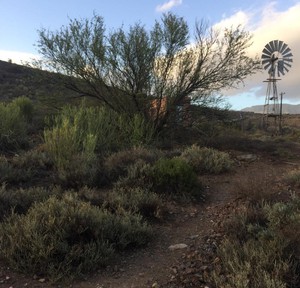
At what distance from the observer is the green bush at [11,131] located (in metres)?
11.3

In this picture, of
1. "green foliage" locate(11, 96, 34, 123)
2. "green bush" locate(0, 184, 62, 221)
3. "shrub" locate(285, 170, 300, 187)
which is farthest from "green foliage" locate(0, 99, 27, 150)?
"shrub" locate(285, 170, 300, 187)

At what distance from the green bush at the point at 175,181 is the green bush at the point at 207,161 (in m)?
1.44

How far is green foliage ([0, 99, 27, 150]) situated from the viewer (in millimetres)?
11344

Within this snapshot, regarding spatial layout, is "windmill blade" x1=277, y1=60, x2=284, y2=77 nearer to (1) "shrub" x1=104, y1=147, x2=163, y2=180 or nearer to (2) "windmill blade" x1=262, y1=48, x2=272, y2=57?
(2) "windmill blade" x1=262, y1=48, x2=272, y2=57

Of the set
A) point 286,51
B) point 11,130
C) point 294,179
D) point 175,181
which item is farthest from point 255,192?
point 286,51

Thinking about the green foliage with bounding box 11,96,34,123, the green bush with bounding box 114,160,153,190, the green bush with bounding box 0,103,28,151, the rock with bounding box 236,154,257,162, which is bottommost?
the green bush with bounding box 114,160,153,190

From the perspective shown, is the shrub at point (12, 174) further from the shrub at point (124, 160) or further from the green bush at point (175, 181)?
the green bush at point (175, 181)

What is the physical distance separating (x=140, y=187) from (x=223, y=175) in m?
2.35

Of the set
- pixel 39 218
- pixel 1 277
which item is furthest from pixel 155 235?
pixel 1 277

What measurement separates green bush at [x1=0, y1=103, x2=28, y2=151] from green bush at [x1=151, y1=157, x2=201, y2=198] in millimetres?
5281

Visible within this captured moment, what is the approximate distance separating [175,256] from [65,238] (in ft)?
4.08

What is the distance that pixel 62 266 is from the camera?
4.38 metres

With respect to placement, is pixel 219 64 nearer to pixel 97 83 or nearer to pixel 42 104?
pixel 97 83

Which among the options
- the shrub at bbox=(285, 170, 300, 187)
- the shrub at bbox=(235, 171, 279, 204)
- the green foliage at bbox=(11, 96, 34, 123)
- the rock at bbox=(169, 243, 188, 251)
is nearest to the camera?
the rock at bbox=(169, 243, 188, 251)
